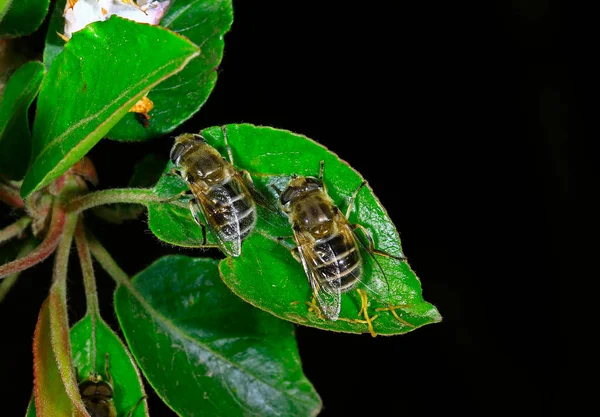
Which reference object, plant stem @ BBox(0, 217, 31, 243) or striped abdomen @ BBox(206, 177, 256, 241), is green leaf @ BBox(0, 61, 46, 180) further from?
striped abdomen @ BBox(206, 177, 256, 241)

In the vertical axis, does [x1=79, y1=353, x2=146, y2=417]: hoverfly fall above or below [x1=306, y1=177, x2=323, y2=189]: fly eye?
below

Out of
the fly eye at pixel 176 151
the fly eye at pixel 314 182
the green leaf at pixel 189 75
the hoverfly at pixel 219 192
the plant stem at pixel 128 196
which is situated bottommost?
the fly eye at pixel 314 182

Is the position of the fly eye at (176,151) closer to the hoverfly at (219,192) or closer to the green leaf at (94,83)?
the hoverfly at (219,192)

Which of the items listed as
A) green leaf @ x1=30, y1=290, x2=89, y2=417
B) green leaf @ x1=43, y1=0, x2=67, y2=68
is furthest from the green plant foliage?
green leaf @ x1=43, y1=0, x2=67, y2=68

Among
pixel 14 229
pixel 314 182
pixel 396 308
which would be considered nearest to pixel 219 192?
pixel 314 182

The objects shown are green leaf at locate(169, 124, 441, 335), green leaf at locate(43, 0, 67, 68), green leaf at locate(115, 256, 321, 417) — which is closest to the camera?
green leaf at locate(169, 124, 441, 335)

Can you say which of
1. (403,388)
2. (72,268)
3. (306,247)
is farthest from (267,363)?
(403,388)

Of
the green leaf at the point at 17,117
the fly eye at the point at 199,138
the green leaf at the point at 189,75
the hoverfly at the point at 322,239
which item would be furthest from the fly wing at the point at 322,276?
the green leaf at the point at 17,117
